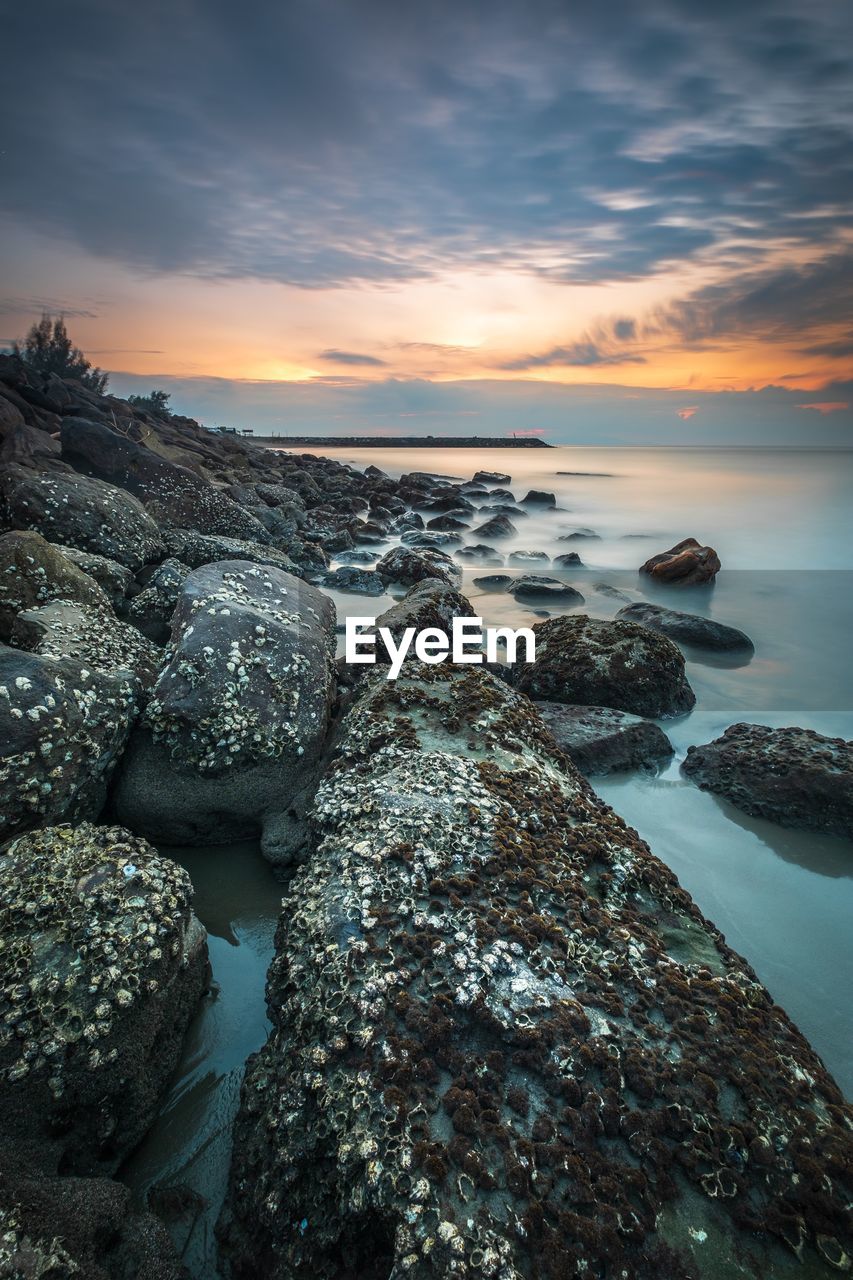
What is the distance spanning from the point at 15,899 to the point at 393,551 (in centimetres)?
1163

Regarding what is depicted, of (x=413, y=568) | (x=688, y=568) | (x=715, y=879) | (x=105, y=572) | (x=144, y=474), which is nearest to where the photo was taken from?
(x=715, y=879)

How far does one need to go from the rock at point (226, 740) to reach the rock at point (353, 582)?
747 centimetres

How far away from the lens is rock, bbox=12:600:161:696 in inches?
171

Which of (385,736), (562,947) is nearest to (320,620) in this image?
(385,736)

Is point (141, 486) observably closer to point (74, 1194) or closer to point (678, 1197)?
point (74, 1194)

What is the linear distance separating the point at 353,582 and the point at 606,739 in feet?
25.2

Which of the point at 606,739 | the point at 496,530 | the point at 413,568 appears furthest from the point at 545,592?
the point at 496,530

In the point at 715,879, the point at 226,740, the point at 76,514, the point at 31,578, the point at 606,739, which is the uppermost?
the point at 76,514

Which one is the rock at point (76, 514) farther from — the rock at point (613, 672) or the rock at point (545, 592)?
the rock at point (545, 592)

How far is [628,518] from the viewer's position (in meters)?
25.5

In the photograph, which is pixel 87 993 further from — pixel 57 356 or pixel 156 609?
pixel 57 356

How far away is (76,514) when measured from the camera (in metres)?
7.43

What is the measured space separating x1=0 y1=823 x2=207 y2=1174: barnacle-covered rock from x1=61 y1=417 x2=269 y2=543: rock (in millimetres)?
8627

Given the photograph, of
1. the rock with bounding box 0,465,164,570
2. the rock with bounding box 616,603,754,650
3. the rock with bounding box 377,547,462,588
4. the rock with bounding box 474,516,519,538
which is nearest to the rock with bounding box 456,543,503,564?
the rock with bounding box 474,516,519,538
